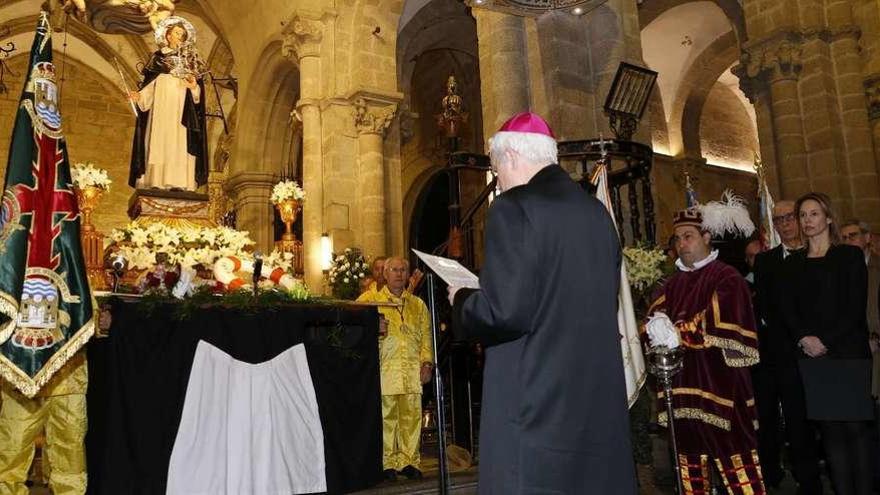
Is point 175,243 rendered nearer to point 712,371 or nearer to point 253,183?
point 712,371

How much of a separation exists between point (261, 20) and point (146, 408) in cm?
1374

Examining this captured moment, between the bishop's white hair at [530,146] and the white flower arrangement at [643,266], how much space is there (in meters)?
3.31

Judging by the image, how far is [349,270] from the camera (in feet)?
37.9

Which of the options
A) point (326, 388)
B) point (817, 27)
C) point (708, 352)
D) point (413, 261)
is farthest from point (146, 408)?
point (413, 261)

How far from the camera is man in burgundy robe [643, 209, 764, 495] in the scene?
4262 millimetres

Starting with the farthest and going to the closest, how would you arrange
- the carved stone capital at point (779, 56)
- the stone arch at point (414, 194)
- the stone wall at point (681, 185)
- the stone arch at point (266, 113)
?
the stone arch at point (414, 194) < the stone wall at point (681, 185) < the stone arch at point (266, 113) < the carved stone capital at point (779, 56)

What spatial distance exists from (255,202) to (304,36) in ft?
17.4

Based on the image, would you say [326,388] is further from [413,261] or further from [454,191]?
[413,261]

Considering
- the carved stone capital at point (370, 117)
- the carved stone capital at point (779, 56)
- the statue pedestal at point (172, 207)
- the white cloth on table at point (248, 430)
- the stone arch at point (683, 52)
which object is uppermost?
the stone arch at point (683, 52)

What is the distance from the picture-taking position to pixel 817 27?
10266 mm

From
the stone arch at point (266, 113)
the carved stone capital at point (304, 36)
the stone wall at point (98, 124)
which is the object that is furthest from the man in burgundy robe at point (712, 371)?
the stone wall at point (98, 124)

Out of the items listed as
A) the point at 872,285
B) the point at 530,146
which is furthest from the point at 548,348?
the point at 872,285

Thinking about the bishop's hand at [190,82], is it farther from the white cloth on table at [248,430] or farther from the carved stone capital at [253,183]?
the carved stone capital at [253,183]

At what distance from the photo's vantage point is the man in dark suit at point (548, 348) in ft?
7.87
